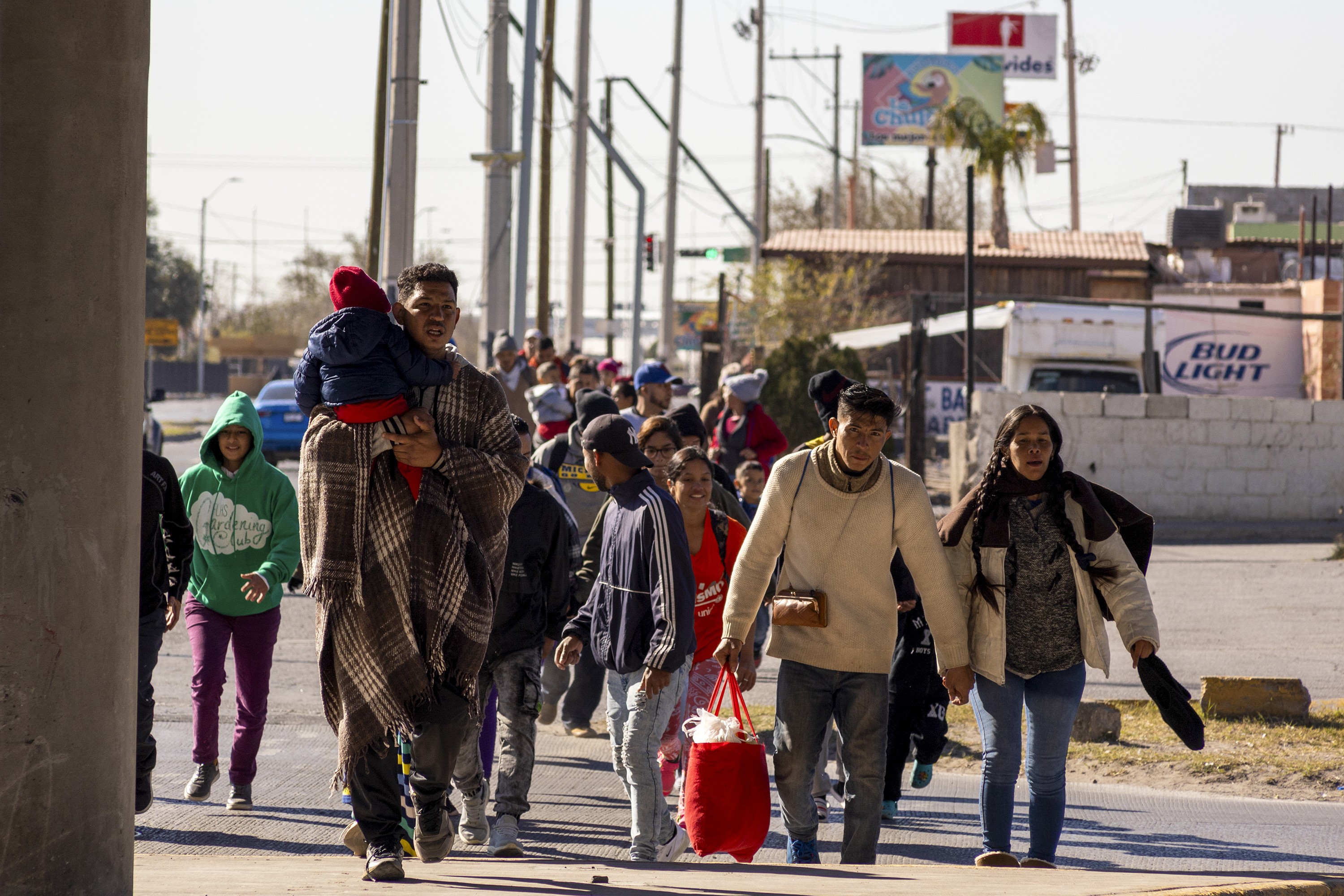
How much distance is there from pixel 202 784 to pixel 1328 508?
1586 centimetres

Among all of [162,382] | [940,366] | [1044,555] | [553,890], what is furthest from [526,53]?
[162,382]

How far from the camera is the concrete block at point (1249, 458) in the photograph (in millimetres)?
18609

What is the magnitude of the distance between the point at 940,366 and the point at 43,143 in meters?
30.8

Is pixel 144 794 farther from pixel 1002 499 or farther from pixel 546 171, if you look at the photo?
pixel 546 171

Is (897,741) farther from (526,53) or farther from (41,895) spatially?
(526,53)

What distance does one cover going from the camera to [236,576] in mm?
6555

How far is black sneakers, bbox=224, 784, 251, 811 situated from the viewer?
6.45m

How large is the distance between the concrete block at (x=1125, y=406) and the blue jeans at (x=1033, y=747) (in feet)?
45.4

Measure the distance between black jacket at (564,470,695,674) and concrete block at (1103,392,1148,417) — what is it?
45.7 ft

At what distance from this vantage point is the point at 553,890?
166 inches

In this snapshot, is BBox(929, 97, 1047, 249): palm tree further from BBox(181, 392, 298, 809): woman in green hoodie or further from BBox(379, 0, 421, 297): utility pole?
BBox(181, 392, 298, 809): woman in green hoodie

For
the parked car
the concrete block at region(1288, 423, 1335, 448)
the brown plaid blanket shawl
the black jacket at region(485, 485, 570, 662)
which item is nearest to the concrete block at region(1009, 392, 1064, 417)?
the concrete block at region(1288, 423, 1335, 448)

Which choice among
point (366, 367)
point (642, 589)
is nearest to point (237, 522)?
point (642, 589)

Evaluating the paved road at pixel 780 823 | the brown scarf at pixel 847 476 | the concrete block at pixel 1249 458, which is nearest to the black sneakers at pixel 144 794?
the paved road at pixel 780 823
